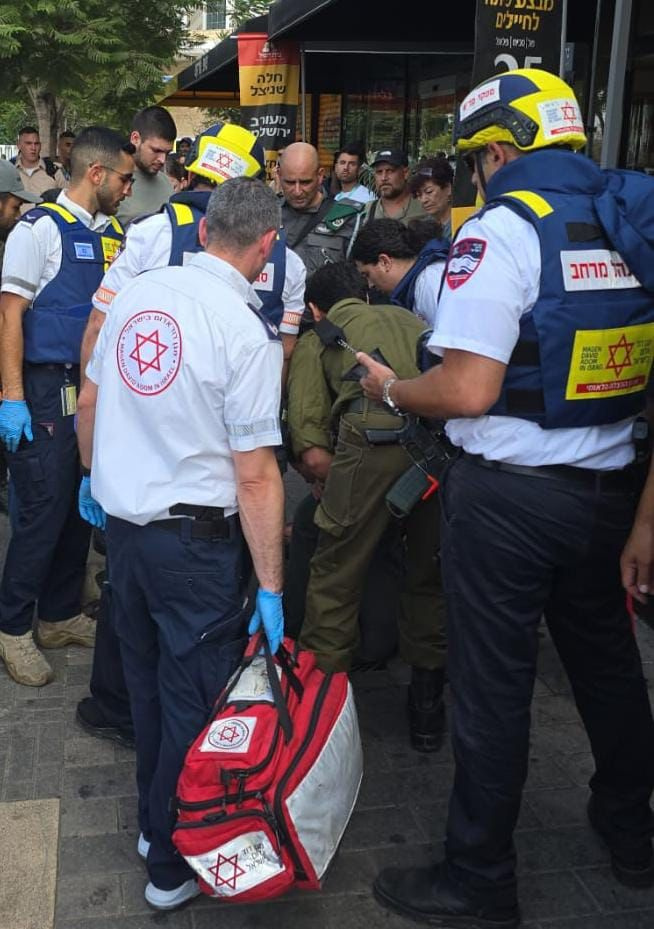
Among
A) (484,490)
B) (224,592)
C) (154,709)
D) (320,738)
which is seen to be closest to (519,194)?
(484,490)

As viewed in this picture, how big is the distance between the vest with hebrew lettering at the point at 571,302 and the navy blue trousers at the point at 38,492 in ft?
7.15

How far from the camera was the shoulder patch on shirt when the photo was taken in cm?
226

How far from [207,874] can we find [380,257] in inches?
98.8

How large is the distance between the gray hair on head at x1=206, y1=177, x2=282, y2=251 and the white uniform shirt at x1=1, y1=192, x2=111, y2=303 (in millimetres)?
1535

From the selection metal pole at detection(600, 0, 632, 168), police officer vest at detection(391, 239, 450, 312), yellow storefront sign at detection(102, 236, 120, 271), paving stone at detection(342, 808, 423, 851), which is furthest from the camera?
metal pole at detection(600, 0, 632, 168)

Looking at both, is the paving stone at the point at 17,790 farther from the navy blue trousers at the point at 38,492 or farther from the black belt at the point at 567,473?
the black belt at the point at 567,473

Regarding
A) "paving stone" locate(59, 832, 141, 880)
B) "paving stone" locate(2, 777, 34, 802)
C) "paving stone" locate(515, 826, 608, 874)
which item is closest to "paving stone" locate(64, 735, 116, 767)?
"paving stone" locate(2, 777, 34, 802)

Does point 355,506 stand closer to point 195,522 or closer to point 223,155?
point 195,522

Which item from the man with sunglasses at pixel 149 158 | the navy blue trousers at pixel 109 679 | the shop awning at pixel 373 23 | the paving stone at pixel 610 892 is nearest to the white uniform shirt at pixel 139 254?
the navy blue trousers at pixel 109 679

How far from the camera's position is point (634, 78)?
6207 mm

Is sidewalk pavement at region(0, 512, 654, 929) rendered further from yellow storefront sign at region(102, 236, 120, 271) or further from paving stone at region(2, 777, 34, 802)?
yellow storefront sign at region(102, 236, 120, 271)

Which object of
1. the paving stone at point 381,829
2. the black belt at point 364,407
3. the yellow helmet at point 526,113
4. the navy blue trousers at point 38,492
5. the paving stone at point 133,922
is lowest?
the paving stone at point 381,829

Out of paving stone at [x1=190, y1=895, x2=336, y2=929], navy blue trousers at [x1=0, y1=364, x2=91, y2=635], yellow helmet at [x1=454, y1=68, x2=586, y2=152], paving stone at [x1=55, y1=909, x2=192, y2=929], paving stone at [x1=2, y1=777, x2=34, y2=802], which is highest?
yellow helmet at [x1=454, y1=68, x2=586, y2=152]

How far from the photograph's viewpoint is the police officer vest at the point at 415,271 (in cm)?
386
